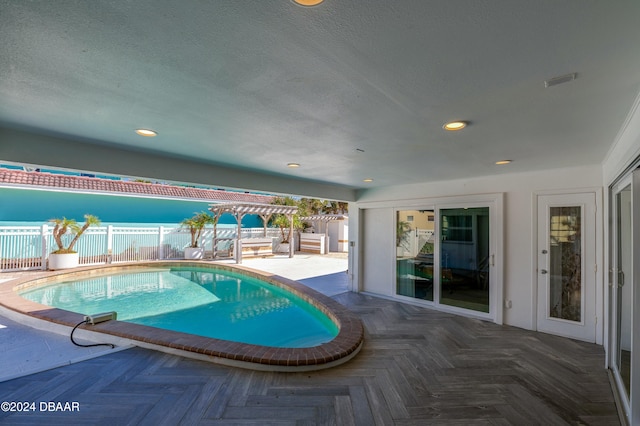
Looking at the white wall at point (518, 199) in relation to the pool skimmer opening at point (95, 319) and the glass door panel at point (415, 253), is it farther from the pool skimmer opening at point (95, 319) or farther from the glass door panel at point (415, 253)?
the pool skimmer opening at point (95, 319)

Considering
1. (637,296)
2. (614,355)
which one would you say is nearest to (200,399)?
(637,296)

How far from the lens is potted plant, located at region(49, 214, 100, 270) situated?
8.30 m

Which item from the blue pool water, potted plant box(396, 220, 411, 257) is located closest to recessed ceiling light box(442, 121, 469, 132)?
the blue pool water

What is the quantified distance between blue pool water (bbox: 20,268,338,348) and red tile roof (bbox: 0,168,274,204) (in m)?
3.05

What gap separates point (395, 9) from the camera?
1.18 metres

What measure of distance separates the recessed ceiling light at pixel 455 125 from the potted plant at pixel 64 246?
10.4 meters

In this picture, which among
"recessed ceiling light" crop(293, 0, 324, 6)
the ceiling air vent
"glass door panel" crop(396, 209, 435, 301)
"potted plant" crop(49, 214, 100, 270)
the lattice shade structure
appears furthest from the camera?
the lattice shade structure

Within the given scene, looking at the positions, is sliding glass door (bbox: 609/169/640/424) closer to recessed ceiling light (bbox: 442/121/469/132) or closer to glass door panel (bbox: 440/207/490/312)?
recessed ceiling light (bbox: 442/121/469/132)

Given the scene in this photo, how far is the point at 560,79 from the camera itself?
170 centimetres

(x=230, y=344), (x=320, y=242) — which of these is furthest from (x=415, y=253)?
(x=320, y=242)

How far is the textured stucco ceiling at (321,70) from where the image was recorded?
121 centimetres

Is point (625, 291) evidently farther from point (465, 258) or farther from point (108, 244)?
point (108, 244)

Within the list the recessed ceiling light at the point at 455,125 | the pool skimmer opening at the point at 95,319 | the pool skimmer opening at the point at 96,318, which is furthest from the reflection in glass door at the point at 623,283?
the pool skimmer opening at the point at 96,318

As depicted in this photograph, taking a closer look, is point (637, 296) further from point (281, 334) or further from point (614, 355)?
point (281, 334)
